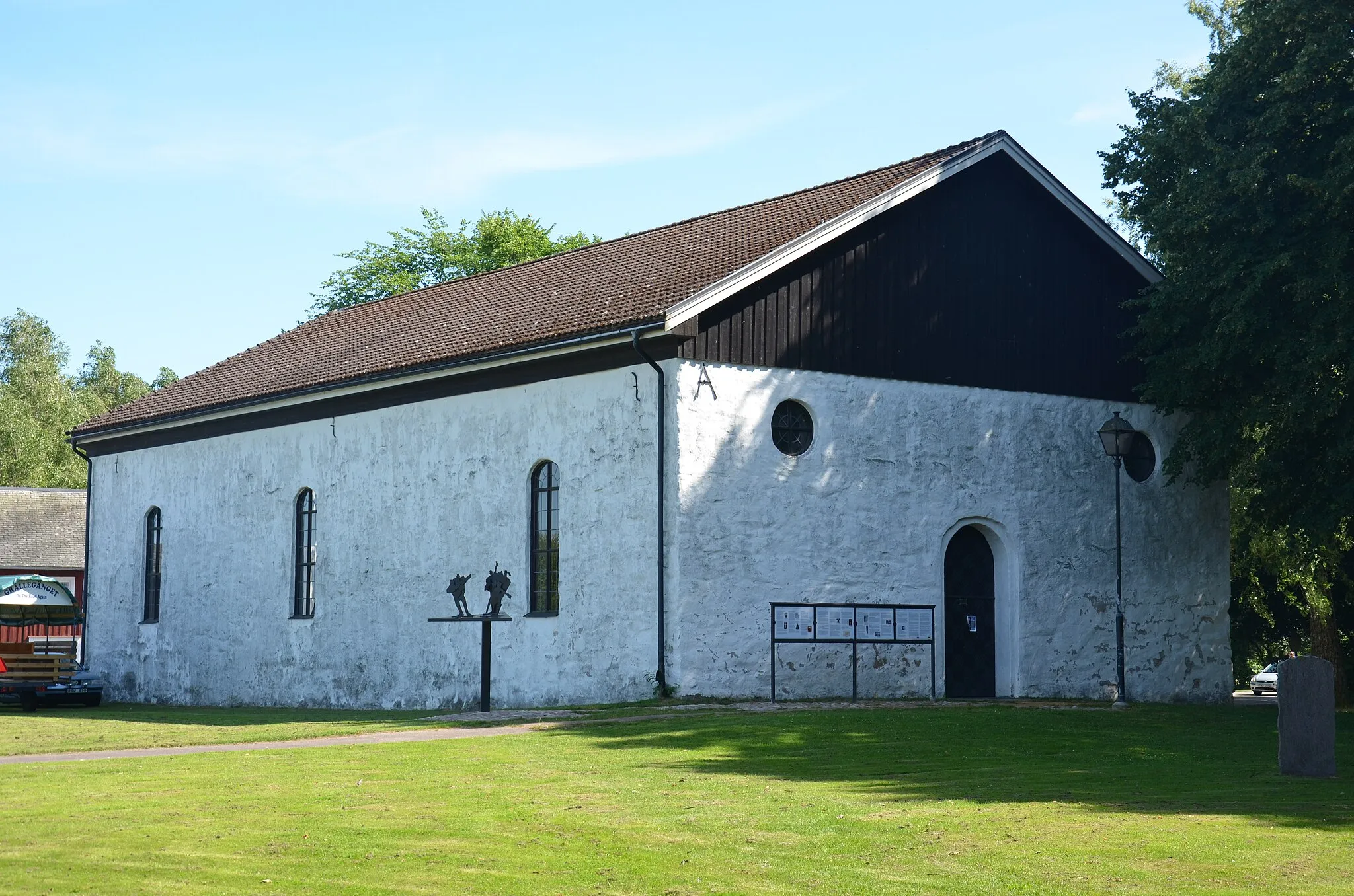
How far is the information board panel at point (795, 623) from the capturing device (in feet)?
74.0

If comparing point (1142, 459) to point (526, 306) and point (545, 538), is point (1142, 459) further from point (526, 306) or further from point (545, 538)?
point (526, 306)

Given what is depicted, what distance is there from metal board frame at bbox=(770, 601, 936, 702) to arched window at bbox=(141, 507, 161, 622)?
17594 millimetres

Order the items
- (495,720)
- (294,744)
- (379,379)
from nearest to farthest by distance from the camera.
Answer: (294,744)
(495,720)
(379,379)

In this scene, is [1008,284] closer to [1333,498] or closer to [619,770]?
[1333,498]

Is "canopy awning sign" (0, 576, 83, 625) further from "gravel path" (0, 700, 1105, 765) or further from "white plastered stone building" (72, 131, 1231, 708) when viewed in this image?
"gravel path" (0, 700, 1105, 765)

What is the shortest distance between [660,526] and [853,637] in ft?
11.0

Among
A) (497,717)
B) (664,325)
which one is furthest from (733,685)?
(664,325)

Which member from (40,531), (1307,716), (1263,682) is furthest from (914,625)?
(40,531)

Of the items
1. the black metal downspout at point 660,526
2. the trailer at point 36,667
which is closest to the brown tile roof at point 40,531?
the trailer at point 36,667

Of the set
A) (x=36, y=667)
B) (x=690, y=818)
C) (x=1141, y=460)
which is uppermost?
(x=1141, y=460)

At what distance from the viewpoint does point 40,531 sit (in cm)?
5544

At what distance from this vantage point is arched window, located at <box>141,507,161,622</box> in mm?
34750

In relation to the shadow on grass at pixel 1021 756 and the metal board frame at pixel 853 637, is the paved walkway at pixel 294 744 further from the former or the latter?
the metal board frame at pixel 853 637

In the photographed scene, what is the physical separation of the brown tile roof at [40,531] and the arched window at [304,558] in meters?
28.1
